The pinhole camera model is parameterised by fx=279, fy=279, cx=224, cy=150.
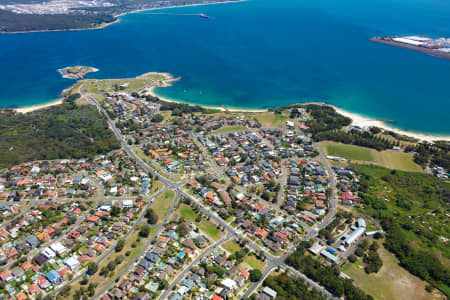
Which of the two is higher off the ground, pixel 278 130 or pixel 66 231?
pixel 278 130

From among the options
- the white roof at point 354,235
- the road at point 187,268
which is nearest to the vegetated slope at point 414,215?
the white roof at point 354,235

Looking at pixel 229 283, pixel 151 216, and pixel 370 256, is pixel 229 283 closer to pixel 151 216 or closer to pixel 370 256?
pixel 151 216

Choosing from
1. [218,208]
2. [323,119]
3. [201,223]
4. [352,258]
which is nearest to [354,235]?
[352,258]

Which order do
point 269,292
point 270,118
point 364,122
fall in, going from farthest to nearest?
point 364,122 < point 270,118 < point 269,292

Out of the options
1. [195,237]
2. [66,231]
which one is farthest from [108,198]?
[195,237]

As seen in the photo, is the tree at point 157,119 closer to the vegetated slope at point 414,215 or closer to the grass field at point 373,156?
the grass field at point 373,156

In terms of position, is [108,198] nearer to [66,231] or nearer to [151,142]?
[66,231]

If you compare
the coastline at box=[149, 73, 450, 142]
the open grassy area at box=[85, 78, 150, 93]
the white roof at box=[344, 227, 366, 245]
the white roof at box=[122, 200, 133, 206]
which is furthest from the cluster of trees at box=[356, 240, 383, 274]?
the open grassy area at box=[85, 78, 150, 93]
